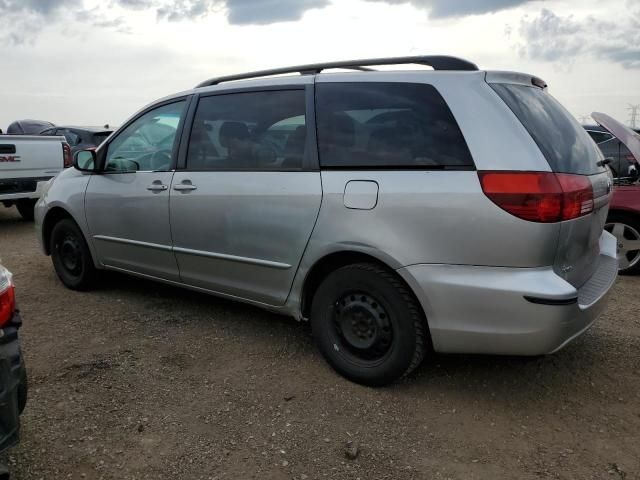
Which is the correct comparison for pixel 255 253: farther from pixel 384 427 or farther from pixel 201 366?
pixel 384 427

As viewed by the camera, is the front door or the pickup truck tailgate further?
the pickup truck tailgate

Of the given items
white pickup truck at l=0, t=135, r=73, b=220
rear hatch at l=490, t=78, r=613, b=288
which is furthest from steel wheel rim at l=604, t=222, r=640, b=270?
white pickup truck at l=0, t=135, r=73, b=220

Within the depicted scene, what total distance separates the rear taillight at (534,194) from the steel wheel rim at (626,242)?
124 inches

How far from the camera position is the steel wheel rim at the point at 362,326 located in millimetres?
3041

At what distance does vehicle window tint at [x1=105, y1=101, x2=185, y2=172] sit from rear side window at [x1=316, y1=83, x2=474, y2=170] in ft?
4.37

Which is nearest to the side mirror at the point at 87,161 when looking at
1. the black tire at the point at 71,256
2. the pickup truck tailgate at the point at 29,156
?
the black tire at the point at 71,256

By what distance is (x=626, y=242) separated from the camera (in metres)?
5.42

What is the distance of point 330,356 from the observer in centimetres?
329

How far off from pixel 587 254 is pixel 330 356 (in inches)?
60.0

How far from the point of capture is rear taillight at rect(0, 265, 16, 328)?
2.13 metres

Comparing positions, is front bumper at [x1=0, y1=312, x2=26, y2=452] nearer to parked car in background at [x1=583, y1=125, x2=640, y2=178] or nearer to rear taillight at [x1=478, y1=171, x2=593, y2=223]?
rear taillight at [x1=478, y1=171, x2=593, y2=223]

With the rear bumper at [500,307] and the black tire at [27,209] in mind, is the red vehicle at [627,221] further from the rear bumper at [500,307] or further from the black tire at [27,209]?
the black tire at [27,209]

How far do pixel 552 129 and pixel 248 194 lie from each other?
177cm

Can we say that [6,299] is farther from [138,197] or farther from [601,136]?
[601,136]
